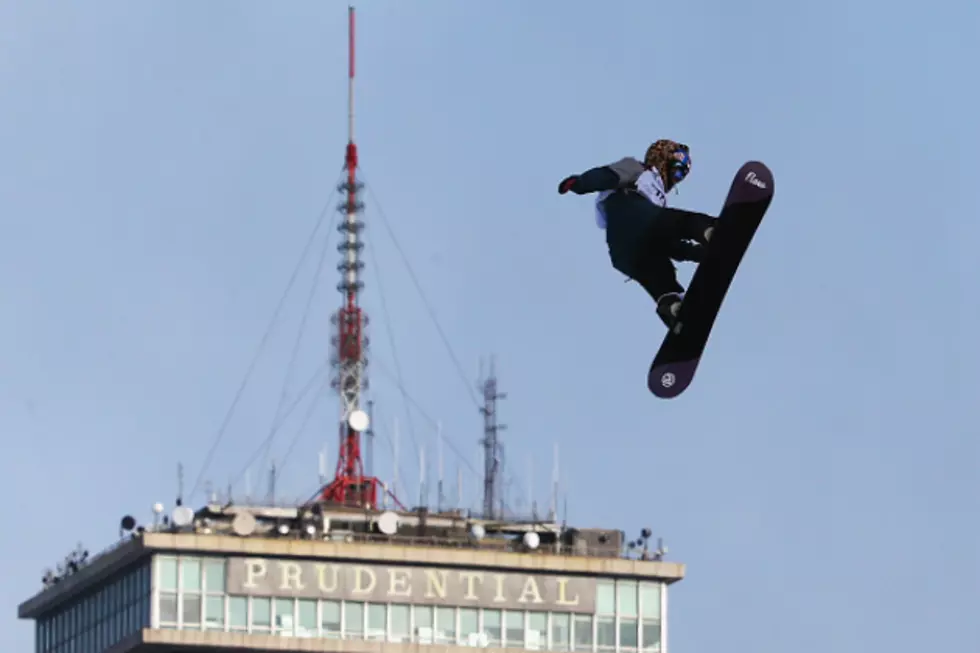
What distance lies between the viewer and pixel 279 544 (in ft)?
514

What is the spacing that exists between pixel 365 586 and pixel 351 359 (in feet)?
57.9

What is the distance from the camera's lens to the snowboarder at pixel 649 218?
217ft

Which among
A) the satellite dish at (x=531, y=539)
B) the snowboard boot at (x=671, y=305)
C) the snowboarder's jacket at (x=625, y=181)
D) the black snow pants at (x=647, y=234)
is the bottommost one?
the snowboard boot at (x=671, y=305)

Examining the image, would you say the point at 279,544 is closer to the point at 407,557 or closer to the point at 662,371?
the point at 407,557

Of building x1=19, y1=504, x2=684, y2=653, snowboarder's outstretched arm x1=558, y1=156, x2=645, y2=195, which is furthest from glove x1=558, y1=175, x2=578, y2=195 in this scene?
building x1=19, y1=504, x2=684, y2=653

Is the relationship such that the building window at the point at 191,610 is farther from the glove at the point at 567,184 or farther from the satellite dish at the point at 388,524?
the glove at the point at 567,184

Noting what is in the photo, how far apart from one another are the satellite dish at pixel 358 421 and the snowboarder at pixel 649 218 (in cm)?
10030

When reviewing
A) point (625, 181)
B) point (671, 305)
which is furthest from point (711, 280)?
point (625, 181)

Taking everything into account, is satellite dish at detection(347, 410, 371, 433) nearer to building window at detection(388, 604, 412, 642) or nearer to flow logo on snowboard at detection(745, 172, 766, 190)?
building window at detection(388, 604, 412, 642)

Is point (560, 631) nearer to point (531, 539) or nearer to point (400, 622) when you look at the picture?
point (531, 539)

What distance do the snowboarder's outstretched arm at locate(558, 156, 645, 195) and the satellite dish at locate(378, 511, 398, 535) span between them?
92.9 metres

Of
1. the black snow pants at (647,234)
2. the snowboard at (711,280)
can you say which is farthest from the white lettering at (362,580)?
the black snow pants at (647,234)

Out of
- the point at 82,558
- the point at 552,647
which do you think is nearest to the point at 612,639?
the point at 552,647

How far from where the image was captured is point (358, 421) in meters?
167
